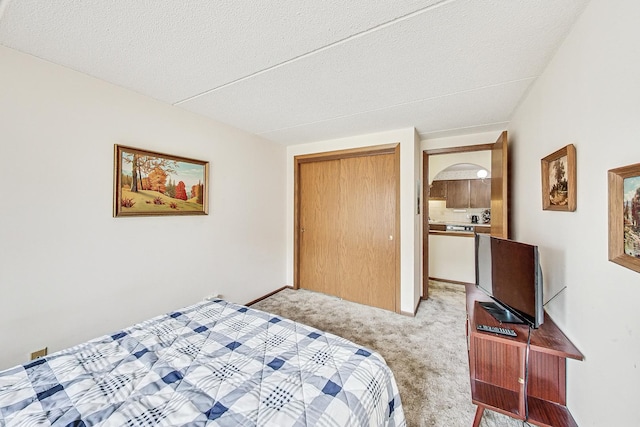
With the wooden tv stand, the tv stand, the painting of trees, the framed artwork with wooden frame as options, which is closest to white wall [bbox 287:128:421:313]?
the tv stand

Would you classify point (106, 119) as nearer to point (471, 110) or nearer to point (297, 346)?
point (297, 346)

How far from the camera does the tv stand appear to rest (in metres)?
1.55

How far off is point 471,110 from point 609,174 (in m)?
1.69

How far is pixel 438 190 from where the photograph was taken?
578 cm

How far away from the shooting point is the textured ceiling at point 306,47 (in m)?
1.21

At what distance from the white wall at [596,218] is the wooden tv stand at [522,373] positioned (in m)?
0.07

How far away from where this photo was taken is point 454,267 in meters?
4.21

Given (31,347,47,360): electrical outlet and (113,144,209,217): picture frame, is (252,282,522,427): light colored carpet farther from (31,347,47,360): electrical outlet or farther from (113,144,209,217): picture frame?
(31,347,47,360): electrical outlet

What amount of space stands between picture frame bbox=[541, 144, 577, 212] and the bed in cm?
131

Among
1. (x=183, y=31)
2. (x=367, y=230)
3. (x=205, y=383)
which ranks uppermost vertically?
(x=183, y=31)

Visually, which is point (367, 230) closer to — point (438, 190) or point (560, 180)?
point (560, 180)

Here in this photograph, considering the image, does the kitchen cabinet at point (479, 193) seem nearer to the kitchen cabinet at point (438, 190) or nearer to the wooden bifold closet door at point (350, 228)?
the kitchen cabinet at point (438, 190)

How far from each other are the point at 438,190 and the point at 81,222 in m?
6.07

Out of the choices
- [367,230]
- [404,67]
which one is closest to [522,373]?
[404,67]
